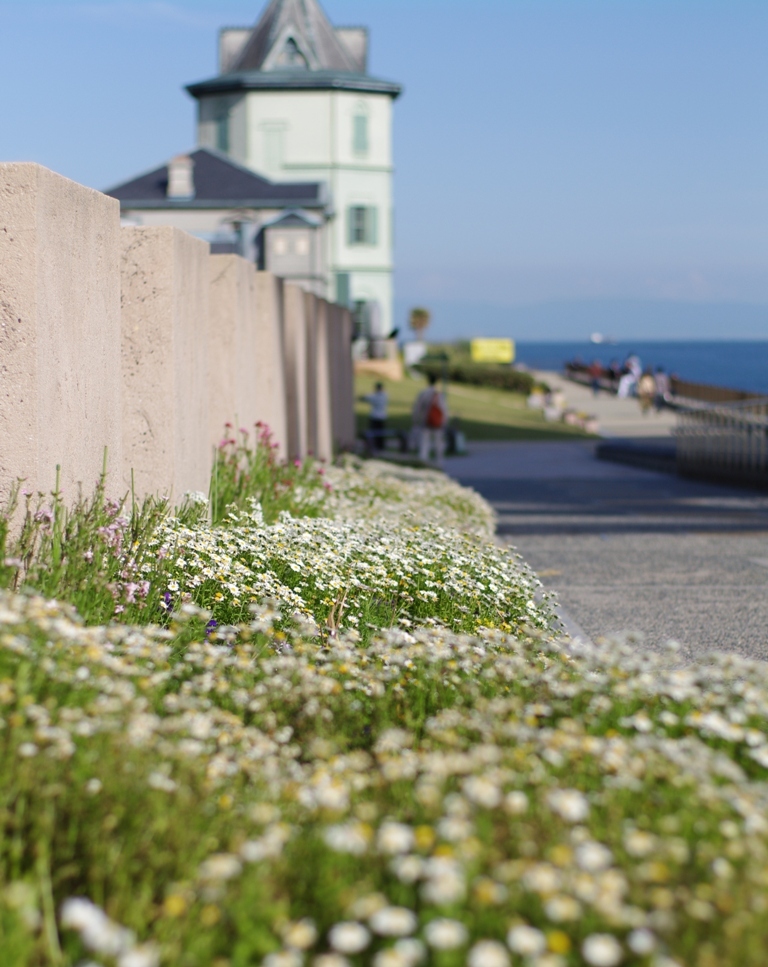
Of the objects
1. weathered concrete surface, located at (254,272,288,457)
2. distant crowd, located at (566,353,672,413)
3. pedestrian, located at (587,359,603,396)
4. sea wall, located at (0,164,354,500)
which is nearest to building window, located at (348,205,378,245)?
distant crowd, located at (566,353,672,413)

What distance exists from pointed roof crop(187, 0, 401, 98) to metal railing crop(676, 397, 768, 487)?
121 ft

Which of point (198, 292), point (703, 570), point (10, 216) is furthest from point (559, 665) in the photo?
point (703, 570)

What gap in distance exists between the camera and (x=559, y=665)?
15.5 feet

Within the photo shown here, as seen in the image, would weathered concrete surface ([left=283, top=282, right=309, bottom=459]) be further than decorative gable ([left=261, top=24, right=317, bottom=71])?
No

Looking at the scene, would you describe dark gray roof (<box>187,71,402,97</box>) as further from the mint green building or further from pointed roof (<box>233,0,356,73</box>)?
pointed roof (<box>233,0,356,73</box>)

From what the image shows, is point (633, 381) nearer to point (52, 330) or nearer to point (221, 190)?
point (221, 190)

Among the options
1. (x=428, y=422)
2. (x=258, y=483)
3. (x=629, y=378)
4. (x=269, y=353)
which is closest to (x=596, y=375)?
(x=629, y=378)

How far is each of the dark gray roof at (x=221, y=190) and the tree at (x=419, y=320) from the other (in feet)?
100

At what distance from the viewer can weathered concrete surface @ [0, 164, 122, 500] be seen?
5.96 metres

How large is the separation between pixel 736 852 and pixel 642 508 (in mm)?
14671

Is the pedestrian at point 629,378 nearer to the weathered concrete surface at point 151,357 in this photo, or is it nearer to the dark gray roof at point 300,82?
the dark gray roof at point 300,82

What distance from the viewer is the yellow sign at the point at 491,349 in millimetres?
86188

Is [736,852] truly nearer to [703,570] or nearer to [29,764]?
[29,764]

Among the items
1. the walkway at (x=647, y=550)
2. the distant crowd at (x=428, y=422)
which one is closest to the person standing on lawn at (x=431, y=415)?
the distant crowd at (x=428, y=422)
